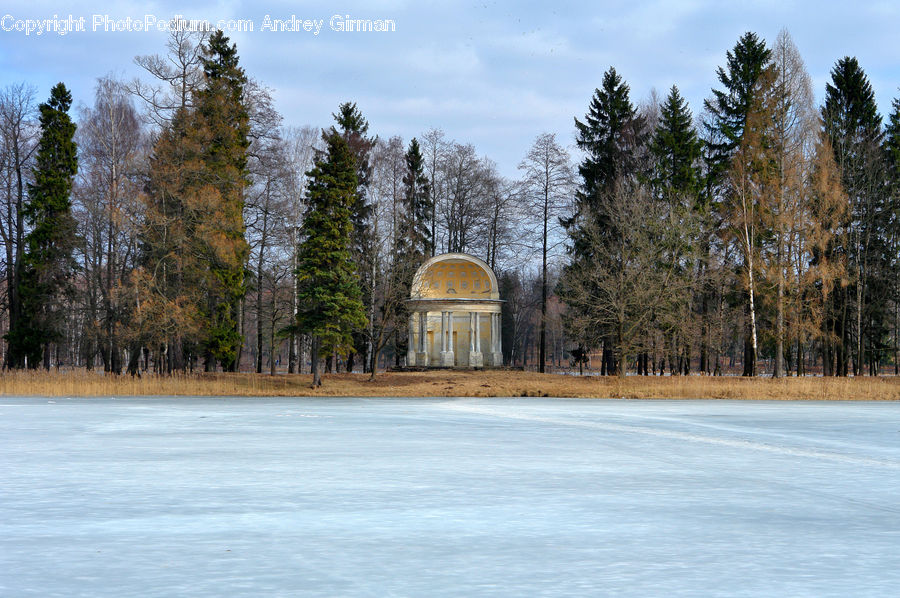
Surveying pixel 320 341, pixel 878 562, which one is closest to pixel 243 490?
pixel 878 562

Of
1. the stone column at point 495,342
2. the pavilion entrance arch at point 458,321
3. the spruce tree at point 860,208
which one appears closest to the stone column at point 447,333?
the pavilion entrance arch at point 458,321

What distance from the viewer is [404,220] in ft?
185

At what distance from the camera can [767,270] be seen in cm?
4459

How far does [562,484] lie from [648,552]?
4.03 meters

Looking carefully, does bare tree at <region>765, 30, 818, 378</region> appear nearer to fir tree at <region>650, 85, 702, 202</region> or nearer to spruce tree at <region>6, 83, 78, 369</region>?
fir tree at <region>650, 85, 702, 202</region>

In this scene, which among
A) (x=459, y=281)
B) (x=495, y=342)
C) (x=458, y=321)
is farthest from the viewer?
(x=459, y=281)

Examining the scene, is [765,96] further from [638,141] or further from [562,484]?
[562,484]

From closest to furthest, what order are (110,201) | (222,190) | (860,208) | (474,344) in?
1. (110,201)
2. (222,190)
3. (860,208)
4. (474,344)

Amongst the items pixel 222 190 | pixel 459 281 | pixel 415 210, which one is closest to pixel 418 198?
pixel 415 210

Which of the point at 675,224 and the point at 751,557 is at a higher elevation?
the point at 675,224

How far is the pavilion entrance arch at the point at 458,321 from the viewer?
194 ft

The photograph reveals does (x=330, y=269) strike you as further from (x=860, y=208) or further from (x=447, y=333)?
(x=860, y=208)

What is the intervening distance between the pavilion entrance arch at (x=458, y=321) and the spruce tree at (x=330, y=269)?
16.4 meters

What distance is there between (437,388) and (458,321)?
20.8 metres
